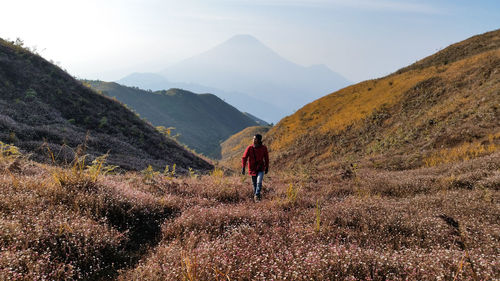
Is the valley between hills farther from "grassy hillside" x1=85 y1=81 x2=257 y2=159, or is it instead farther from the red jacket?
"grassy hillside" x1=85 y1=81 x2=257 y2=159

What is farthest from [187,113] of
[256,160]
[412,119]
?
[256,160]

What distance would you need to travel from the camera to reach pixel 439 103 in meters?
23.0

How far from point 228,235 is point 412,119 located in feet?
79.4

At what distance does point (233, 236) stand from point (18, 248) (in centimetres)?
324

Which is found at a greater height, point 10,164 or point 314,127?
point 314,127

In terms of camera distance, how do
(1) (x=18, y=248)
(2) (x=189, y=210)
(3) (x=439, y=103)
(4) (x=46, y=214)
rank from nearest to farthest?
(1) (x=18, y=248) < (4) (x=46, y=214) < (2) (x=189, y=210) < (3) (x=439, y=103)

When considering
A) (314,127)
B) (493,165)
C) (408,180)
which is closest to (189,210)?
(408,180)

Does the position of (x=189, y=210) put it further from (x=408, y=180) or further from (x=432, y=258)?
(x=408, y=180)

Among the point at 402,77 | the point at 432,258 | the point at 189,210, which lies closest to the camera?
the point at 432,258

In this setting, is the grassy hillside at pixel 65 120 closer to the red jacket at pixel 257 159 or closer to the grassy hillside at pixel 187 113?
the red jacket at pixel 257 159

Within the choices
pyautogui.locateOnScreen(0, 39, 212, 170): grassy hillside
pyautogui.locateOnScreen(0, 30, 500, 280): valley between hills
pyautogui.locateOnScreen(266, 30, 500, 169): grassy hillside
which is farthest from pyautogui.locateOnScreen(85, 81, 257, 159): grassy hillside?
pyautogui.locateOnScreen(0, 30, 500, 280): valley between hills

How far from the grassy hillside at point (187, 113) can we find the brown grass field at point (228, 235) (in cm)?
9984

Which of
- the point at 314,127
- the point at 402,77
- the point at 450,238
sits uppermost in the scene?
the point at 402,77

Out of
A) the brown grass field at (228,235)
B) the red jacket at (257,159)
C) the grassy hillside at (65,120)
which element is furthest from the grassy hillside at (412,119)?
the grassy hillside at (65,120)
